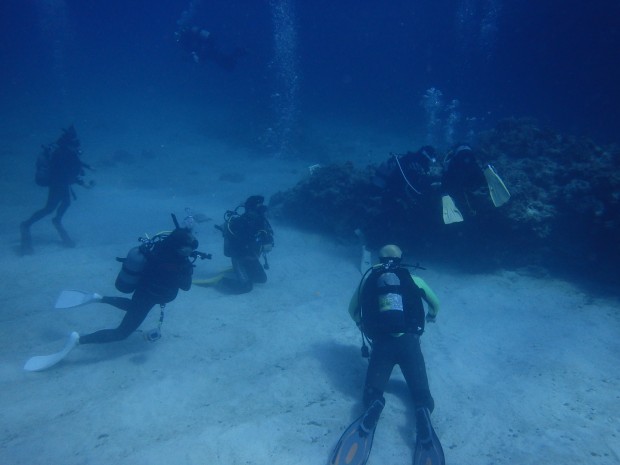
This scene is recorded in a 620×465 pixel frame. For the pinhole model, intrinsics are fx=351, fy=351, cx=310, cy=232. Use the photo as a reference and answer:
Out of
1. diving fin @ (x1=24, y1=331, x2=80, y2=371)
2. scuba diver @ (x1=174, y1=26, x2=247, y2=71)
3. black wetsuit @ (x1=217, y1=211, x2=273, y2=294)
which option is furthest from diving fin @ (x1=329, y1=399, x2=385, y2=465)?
scuba diver @ (x1=174, y1=26, x2=247, y2=71)

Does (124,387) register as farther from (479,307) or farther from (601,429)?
(479,307)

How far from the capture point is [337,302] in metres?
8.09

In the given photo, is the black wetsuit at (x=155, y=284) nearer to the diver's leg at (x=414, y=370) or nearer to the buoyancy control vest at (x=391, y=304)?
the buoyancy control vest at (x=391, y=304)

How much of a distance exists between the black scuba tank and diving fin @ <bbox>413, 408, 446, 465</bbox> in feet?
15.1

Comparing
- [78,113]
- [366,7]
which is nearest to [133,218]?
[78,113]

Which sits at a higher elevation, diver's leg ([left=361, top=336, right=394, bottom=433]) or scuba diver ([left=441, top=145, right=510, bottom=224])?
scuba diver ([left=441, top=145, right=510, bottom=224])

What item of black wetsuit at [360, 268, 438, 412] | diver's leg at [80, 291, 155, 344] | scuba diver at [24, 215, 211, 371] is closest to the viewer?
black wetsuit at [360, 268, 438, 412]

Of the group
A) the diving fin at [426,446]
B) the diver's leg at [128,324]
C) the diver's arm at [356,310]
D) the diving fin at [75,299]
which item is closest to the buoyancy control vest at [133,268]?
the diver's leg at [128,324]

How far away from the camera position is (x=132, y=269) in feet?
18.3

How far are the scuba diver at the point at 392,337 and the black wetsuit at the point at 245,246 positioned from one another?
3594mm

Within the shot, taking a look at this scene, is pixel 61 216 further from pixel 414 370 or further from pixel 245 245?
pixel 414 370

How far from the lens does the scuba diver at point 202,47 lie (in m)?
16.9

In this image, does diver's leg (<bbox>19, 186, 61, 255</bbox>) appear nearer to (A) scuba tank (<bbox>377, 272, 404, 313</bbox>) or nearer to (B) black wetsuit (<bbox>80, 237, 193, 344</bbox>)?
(B) black wetsuit (<bbox>80, 237, 193, 344</bbox>)

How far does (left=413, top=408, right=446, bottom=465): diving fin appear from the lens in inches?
155
